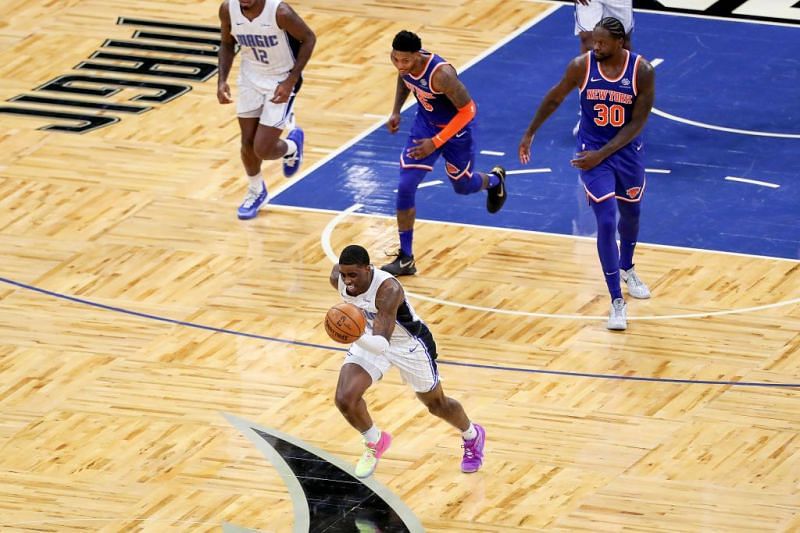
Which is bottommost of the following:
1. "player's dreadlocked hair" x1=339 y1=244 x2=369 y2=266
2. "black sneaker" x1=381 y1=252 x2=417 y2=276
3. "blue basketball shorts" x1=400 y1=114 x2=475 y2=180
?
"black sneaker" x1=381 y1=252 x2=417 y2=276

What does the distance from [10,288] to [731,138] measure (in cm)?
636

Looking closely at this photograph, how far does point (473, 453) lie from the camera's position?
11000 mm

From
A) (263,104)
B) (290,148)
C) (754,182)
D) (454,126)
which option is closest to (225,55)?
(263,104)

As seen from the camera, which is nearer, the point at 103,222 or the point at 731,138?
the point at 103,222

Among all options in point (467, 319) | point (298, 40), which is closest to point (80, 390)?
point (467, 319)

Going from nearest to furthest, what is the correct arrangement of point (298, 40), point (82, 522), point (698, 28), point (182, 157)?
A: 1. point (82, 522)
2. point (298, 40)
3. point (182, 157)
4. point (698, 28)

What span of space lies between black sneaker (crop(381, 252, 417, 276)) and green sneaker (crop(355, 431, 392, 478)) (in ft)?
9.90

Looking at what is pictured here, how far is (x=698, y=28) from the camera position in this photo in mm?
18672

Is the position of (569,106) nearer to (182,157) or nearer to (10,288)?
(182,157)

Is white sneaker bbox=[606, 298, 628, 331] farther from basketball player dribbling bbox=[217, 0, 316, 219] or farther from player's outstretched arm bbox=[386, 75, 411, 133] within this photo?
basketball player dribbling bbox=[217, 0, 316, 219]

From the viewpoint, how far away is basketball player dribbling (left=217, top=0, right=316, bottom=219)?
14312 mm

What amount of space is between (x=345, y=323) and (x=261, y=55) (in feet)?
16.1

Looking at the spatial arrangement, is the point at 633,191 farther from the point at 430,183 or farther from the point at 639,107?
the point at 430,183

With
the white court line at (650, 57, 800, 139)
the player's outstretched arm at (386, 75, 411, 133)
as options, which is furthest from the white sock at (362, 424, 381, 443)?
the white court line at (650, 57, 800, 139)
